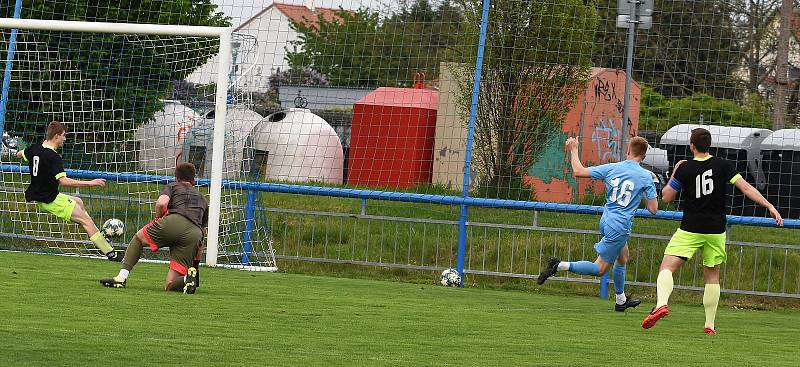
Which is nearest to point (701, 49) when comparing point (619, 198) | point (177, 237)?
point (619, 198)

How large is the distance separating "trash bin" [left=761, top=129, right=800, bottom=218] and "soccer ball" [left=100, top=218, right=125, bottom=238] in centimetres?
830

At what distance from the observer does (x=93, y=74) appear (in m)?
17.3

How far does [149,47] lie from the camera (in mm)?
16422

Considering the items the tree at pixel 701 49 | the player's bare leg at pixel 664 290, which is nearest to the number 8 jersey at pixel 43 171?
the player's bare leg at pixel 664 290

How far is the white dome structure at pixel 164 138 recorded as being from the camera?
53.5ft

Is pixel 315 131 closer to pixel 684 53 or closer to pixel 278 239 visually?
pixel 278 239

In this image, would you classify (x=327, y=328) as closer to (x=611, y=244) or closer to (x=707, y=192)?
(x=707, y=192)

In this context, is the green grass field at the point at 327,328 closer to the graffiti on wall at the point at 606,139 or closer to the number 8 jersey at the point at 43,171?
the number 8 jersey at the point at 43,171

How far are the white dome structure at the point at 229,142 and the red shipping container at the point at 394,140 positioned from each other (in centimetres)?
140

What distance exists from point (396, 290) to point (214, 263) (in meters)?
2.49

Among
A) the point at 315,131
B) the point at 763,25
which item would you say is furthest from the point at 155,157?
the point at 763,25

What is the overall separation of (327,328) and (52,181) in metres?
6.14

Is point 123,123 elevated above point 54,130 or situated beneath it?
elevated above

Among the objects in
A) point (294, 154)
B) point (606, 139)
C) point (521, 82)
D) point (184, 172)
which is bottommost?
point (184, 172)
